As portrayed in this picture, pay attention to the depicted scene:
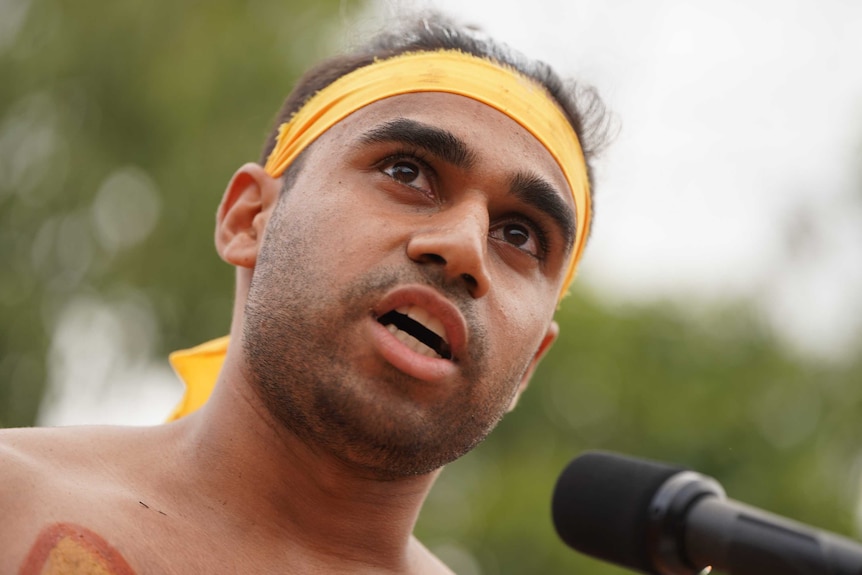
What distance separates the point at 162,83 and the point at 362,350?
11.9 meters

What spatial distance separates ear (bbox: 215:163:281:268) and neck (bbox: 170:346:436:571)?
1.42 ft

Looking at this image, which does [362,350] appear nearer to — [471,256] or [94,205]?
[471,256]

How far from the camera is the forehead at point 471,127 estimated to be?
10.0 ft

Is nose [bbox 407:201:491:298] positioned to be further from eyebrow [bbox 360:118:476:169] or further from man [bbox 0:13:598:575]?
eyebrow [bbox 360:118:476:169]

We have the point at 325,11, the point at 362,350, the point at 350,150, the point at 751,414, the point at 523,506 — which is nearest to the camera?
the point at 362,350

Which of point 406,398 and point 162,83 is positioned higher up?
point 162,83

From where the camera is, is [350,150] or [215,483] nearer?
[215,483]

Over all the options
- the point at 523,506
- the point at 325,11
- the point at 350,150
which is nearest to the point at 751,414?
the point at 523,506

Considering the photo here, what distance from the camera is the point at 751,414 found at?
61.5ft

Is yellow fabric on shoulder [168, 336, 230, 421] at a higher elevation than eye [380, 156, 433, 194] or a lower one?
lower

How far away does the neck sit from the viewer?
276cm

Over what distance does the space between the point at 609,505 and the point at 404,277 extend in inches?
30.0

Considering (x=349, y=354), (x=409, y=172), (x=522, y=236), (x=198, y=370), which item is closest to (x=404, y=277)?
(x=349, y=354)

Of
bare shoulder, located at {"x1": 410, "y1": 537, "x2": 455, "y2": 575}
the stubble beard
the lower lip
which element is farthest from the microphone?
bare shoulder, located at {"x1": 410, "y1": 537, "x2": 455, "y2": 575}
